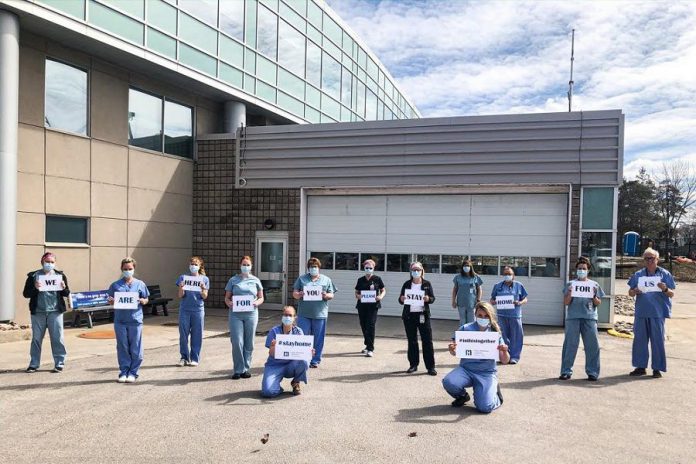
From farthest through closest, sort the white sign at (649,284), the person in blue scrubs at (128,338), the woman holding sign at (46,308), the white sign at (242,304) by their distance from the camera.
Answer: the white sign at (649,284), the woman holding sign at (46,308), the white sign at (242,304), the person in blue scrubs at (128,338)

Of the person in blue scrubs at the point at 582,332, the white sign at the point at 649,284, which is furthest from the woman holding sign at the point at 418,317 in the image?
the white sign at the point at 649,284

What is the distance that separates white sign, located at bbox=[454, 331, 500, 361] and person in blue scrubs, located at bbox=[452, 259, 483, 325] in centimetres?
393

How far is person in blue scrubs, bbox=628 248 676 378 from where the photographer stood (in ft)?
28.3

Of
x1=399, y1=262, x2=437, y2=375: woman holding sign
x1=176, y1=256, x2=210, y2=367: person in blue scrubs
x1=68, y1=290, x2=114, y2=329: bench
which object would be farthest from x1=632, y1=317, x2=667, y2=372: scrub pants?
x1=68, y1=290, x2=114, y2=329: bench

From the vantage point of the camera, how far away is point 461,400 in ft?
22.0

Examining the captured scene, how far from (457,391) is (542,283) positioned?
326 inches

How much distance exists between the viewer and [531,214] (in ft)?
46.7

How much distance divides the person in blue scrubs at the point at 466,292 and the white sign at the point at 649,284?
281 centimetres

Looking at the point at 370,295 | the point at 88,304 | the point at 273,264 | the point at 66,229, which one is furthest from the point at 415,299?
the point at 66,229

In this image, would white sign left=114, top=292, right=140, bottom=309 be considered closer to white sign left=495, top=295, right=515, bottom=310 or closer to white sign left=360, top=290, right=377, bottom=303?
white sign left=360, top=290, right=377, bottom=303

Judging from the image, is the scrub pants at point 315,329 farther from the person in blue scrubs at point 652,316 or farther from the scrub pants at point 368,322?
the person in blue scrubs at point 652,316

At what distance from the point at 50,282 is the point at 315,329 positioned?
13.5 feet

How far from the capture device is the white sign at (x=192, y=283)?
8.85 metres

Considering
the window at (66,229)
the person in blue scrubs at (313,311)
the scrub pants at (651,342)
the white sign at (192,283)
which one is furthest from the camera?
the window at (66,229)
